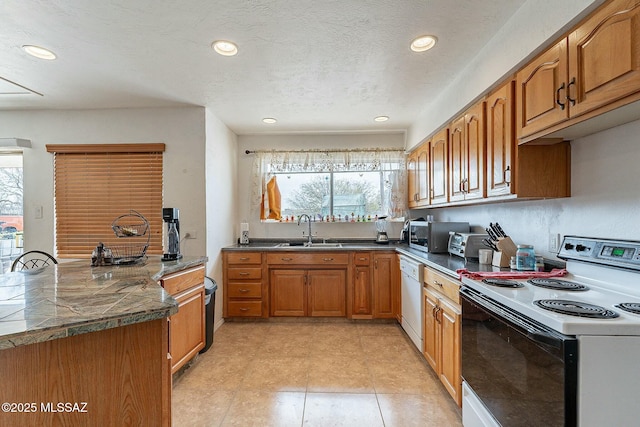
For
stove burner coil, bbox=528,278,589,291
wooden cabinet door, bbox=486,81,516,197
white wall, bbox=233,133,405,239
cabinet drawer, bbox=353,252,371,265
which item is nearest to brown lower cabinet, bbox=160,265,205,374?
white wall, bbox=233,133,405,239

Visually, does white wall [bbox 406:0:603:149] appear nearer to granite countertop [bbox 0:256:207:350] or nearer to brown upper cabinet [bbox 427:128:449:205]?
brown upper cabinet [bbox 427:128:449:205]

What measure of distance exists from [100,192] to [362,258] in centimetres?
295

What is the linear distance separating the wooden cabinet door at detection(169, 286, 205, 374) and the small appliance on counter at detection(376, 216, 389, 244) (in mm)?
2293

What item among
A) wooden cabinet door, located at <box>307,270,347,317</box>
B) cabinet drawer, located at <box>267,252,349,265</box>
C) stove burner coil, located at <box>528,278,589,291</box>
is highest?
stove burner coil, located at <box>528,278,589,291</box>

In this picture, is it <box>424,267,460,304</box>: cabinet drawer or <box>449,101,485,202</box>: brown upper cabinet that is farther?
<box>449,101,485,202</box>: brown upper cabinet

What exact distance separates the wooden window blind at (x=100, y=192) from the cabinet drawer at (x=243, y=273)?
32.3 inches

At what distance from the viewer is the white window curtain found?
404cm

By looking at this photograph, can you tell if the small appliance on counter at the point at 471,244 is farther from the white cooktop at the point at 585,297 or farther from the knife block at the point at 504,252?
the white cooktop at the point at 585,297

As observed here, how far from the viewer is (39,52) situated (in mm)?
2055

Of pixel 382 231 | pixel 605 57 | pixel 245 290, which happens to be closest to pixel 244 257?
pixel 245 290

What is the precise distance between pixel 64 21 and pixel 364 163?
A: 125 inches

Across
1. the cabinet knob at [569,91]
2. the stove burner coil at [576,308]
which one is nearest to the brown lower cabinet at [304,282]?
the stove burner coil at [576,308]

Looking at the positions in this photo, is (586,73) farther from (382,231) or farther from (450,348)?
(382,231)

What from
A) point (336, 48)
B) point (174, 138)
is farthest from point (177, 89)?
point (336, 48)
